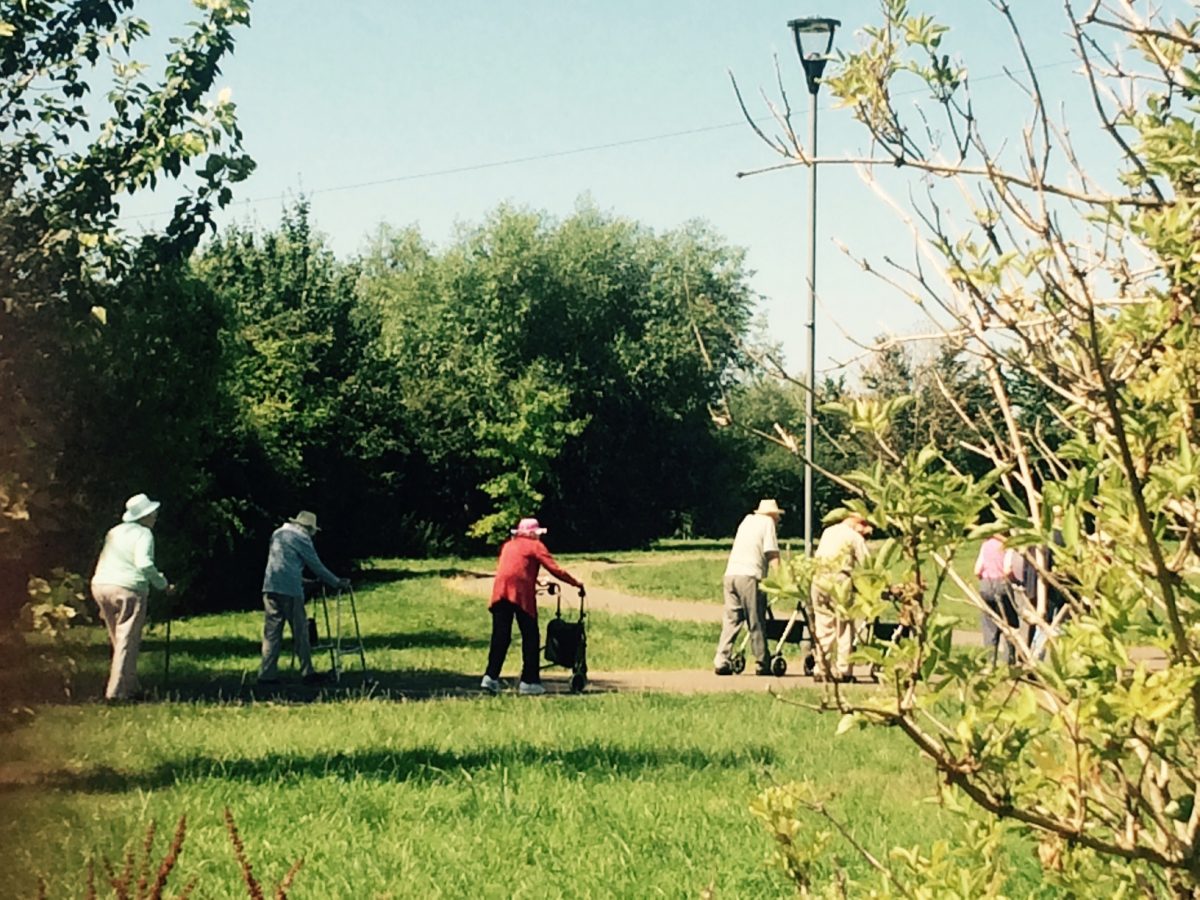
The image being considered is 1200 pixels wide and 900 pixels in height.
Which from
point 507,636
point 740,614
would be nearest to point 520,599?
point 507,636

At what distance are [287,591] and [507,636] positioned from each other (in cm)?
245

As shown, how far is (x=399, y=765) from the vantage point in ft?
32.8

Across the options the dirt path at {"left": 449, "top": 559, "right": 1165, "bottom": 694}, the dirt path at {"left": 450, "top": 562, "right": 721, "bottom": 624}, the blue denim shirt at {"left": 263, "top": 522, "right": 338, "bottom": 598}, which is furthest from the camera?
the dirt path at {"left": 450, "top": 562, "right": 721, "bottom": 624}

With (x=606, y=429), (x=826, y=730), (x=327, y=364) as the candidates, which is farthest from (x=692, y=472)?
(x=826, y=730)

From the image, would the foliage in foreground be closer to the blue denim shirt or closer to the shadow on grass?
the shadow on grass

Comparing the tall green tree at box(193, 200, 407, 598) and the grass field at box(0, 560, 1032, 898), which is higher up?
the tall green tree at box(193, 200, 407, 598)

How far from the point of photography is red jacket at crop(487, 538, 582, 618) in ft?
51.1

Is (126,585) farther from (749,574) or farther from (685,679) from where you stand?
(749,574)

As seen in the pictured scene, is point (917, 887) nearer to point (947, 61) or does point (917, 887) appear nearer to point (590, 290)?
point (947, 61)

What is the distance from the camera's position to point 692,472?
64312 mm

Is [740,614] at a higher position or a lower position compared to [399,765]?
higher

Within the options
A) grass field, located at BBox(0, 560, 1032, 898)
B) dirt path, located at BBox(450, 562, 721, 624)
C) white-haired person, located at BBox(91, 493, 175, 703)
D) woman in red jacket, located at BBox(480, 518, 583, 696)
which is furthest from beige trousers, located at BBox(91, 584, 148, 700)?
dirt path, located at BBox(450, 562, 721, 624)

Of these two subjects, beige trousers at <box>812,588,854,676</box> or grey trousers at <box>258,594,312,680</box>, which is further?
grey trousers at <box>258,594,312,680</box>

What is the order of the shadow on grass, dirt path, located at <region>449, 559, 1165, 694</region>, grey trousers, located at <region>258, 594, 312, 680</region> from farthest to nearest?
grey trousers, located at <region>258, 594, 312, 680</region>
dirt path, located at <region>449, 559, 1165, 694</region>
the shadow on grass
